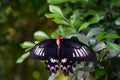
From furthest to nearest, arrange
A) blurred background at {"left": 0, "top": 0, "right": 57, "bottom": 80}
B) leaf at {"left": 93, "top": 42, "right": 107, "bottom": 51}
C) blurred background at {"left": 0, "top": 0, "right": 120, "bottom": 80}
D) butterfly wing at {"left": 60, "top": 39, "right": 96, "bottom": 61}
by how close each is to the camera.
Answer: blurred background at {"left": 0, "top": 0, "right": 57, "bottom": 80} → blurred background at {"left": 0, "top": 0, "right": 120, "bottom": 80} → leaf at {"left": 93, "top": 42, "right": 107, "bottom": 51} → butterfly wing at {"left": 60, "top": 39, "right": 96, "bottom": 61}

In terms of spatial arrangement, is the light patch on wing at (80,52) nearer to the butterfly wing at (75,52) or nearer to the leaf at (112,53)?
the butterfly wing at (75,52)

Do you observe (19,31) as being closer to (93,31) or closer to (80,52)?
(93,31)

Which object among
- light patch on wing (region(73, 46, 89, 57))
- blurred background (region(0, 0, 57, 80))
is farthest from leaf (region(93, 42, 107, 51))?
blurred background (region(0, 0, 57, 80))

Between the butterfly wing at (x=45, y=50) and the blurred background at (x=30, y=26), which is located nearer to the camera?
the butterfly wing at (x=45, y=50)

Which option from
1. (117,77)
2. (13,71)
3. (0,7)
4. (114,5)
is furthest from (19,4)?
(117,77)

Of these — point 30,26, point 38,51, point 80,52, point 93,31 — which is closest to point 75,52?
point 80,52

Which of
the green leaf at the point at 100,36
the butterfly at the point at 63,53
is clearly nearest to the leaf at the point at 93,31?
the green leaf at the point at 100,36

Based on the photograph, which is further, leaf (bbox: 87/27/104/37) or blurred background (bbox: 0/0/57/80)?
blurred background (bbox: 0/0/57/80)

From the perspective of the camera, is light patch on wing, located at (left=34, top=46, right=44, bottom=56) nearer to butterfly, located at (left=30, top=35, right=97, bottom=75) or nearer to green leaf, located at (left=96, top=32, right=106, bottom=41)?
butterfly, located at (left=30, top=35, right=97, bottom=75)
